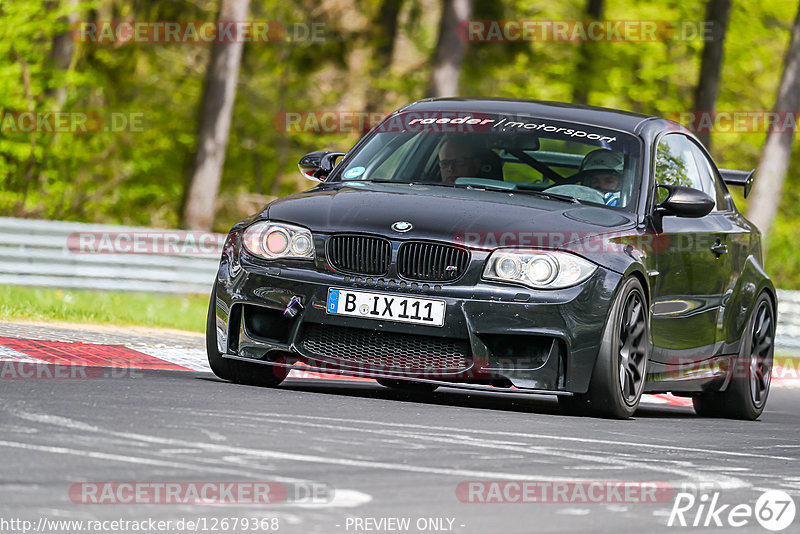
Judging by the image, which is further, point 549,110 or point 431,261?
point 549,110

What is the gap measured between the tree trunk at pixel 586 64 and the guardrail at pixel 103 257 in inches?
773

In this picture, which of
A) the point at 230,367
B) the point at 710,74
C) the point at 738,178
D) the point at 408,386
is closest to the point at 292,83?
the point at 710,74

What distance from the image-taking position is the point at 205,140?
1083 inches

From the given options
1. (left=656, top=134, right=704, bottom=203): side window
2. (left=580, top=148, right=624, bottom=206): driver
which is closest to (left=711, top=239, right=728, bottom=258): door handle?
(left=656, top=134, right=704, bottom=203): side window

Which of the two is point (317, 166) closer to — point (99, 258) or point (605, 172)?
point (605, 172)

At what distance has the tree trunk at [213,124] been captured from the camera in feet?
89.8

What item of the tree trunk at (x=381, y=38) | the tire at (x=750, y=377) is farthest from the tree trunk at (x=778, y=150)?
the tire at (x=750, y=377)

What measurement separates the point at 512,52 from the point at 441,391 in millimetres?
25997

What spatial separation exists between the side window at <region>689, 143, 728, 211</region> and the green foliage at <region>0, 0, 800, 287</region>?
16513 millimetres

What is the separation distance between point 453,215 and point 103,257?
1079cm

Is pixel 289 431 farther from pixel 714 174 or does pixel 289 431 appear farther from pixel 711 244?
pixel 714 174

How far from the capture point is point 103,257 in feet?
57.8

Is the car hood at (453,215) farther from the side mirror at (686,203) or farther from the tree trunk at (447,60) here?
the tree trunk at (447,60)

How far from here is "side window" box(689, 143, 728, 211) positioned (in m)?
9.70
